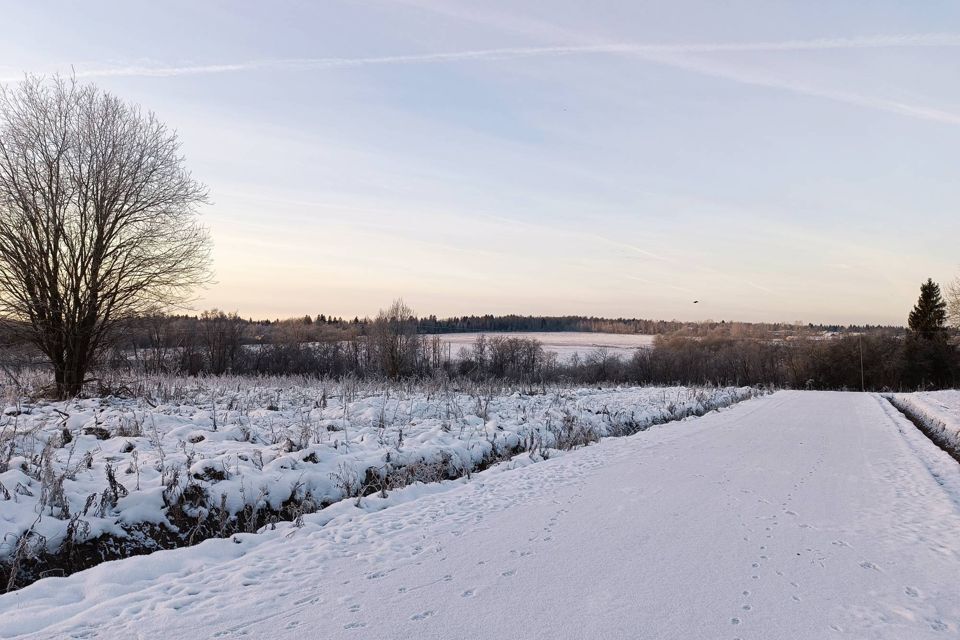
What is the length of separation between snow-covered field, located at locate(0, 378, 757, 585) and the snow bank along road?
986mm

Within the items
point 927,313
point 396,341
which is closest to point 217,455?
point 396,341

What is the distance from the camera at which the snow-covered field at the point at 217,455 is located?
527 centimetres

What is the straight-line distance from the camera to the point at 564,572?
13.8ft

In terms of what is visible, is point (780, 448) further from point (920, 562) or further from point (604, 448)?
point (920, 562)

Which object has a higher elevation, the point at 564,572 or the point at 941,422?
the point at 564,572

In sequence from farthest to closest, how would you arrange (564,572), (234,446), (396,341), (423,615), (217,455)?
(396,341)
(234,446)
(217,455)
(564,572)
(423,615)

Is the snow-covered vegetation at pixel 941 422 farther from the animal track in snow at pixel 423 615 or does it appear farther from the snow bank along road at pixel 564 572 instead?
the animal track in snow at pixel 423 615

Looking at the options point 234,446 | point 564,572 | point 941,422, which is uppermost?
point 234,446

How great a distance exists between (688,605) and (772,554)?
1.51 metres

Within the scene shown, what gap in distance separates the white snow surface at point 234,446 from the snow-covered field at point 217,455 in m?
0.02

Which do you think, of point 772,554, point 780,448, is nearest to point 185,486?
point 772,554

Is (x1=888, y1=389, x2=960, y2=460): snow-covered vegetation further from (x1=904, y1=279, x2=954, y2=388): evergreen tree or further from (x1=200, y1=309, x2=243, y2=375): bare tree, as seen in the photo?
(x1=200, y1=309, x2=243, y2=375): bare tree

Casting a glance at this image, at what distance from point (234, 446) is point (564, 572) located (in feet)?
19.3

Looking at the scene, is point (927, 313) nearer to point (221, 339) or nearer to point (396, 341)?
point (396, 341)
